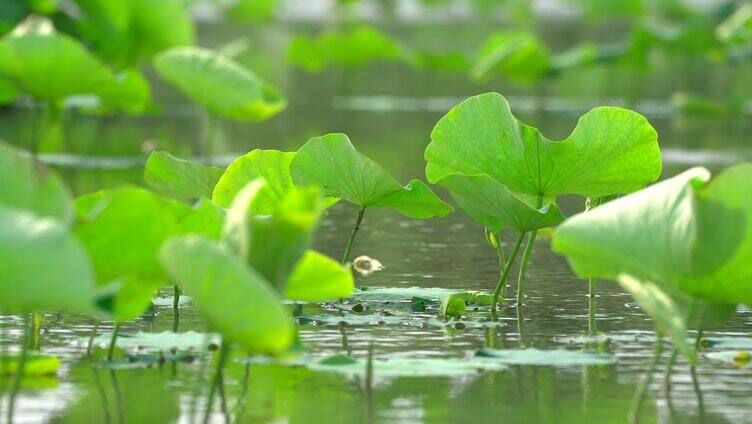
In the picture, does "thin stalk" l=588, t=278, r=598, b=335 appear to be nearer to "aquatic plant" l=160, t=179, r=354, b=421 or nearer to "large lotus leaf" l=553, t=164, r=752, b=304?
"large lotus leaf" l=553, t=164, r=752, b=304

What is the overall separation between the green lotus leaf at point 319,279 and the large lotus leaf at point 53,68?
2063 millimetres

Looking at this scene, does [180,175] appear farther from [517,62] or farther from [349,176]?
[517,62]

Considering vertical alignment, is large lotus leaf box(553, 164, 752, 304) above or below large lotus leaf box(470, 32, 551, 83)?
below

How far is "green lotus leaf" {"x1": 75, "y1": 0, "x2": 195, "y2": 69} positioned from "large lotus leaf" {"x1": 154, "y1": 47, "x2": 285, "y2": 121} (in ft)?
4.44

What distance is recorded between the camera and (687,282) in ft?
6.96

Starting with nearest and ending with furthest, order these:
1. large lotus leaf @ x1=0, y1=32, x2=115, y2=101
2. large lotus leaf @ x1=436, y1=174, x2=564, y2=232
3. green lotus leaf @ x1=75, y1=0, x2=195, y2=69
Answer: large lotus leaf @ x1=436, y1=174, x2=564, y2=232
large lotus leaf @ x1=0, y1=32, x2=115, y2=101
green lotus leaf @ x1=75, y1=0, x2=195, y2=69

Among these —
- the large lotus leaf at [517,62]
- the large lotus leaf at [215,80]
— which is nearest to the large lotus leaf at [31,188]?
the large lotus leaf at [215,80]

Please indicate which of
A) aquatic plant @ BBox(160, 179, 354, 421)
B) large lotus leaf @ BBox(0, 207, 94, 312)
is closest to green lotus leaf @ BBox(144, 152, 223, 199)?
aquatic plant @ BBox(160, 179, 354, 421)

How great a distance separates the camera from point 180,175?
2834 mm

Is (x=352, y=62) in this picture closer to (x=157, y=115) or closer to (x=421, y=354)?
(x=157, y=115)

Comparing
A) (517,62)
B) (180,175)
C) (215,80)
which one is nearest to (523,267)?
(180,175)

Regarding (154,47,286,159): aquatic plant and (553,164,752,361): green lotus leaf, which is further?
(154,47,286,159): aquatic plant

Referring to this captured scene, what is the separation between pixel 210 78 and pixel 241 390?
286 cm

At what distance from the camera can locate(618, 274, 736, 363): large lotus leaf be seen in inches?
77.2
